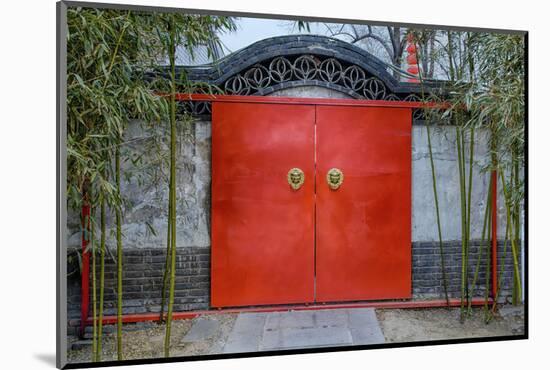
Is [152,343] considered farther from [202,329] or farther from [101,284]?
[101,284]

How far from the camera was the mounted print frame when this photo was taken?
9.16 feet

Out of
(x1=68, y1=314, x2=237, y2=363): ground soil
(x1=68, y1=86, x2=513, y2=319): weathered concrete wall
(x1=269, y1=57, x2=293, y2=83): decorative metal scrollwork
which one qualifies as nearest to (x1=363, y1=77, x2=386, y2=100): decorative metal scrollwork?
(x1=68, y1=86, x2=513, y2=319): weathered concrete wall

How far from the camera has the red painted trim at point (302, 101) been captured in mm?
2957

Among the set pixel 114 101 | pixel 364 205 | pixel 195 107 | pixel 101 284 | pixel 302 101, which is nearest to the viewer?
pixel 114 101

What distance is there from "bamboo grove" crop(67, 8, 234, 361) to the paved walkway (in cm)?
46

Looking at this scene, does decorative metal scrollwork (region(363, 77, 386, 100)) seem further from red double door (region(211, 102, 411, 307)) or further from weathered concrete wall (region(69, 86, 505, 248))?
weathered concrete wall (region(69, 86, 505, 248))

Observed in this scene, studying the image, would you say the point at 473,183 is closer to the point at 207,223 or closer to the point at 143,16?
the point at 207,223

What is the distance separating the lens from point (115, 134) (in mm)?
2773

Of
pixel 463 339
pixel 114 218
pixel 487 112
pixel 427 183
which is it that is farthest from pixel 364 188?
pixel 114 218

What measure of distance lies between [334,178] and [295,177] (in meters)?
0.25

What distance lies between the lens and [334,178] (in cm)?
311

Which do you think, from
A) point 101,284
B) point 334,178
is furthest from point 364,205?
point 101,284

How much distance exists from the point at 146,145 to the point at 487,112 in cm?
219

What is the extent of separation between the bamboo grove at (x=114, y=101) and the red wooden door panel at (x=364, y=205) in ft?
2.95
